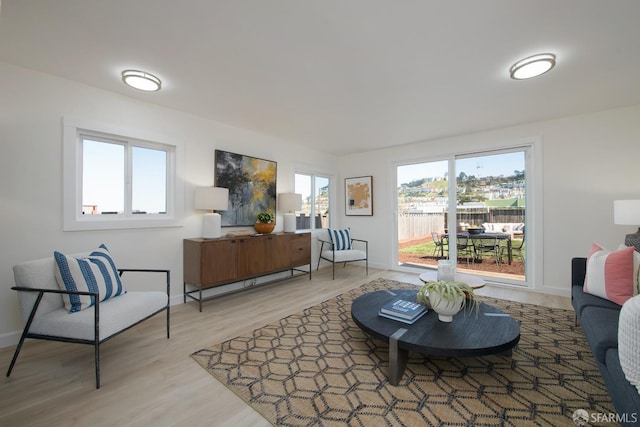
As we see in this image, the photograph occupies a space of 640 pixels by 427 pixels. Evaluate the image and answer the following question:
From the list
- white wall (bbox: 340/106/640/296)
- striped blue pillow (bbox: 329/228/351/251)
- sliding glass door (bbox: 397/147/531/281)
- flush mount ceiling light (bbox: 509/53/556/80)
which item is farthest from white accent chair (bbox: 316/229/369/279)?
flush mount ceiling light (bbox: 509/53/556/80)

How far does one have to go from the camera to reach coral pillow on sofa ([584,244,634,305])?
6.84 ft

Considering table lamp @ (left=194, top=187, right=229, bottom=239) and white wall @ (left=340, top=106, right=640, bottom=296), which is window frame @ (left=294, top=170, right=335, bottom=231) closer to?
table lamp @ (left=194, top=187, right=229, bottom=239)

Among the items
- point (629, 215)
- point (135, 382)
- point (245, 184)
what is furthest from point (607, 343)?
point (245, 184)

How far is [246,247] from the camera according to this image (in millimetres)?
3680

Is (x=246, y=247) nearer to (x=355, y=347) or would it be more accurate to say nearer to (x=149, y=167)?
(x=149, y=167)

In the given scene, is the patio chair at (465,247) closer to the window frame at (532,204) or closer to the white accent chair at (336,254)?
the window frame at (532,204)

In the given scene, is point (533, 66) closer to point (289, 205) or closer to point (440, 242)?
point (440, 242)

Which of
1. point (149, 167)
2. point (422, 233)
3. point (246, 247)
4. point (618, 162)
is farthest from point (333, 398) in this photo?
point (618, 162)

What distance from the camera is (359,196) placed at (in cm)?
576

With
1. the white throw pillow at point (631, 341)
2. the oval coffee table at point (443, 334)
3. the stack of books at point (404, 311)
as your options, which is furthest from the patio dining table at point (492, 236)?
A: the white throw pillow at point (631, 341)

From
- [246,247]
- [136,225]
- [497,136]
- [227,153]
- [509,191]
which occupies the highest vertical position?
[497,136]

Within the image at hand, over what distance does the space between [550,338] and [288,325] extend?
241 cm

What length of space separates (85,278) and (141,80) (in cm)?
184

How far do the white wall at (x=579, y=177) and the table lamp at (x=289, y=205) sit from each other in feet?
9.99
